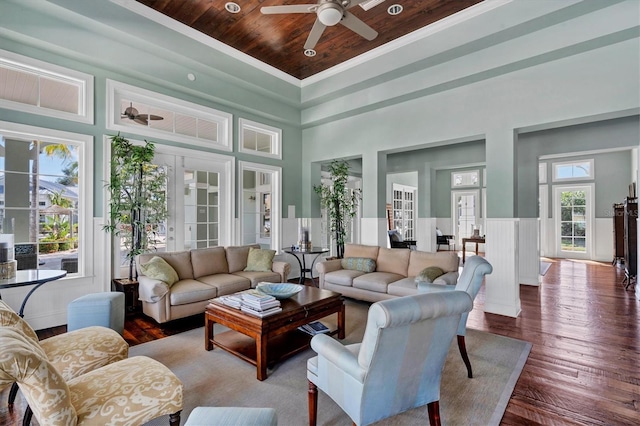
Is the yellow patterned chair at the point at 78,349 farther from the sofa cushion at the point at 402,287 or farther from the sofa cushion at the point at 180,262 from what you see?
the sofa cushion at the point at 402,287

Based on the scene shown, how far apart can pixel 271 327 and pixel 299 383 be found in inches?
19.0

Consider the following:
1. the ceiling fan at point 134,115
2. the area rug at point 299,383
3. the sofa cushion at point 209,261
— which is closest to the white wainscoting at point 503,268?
the area rug at point 299,383

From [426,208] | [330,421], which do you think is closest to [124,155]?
Answer: [330,421]

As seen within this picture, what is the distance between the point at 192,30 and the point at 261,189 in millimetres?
2933

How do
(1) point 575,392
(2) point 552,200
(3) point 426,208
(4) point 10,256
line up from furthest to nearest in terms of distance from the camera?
(2) point 552,200
(3) point 426,208
(4) point 10,256
(1) point 575,392

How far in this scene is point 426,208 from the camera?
822 cm

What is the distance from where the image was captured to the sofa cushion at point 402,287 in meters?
3.96

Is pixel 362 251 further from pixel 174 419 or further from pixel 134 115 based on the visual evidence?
pixel 134 115

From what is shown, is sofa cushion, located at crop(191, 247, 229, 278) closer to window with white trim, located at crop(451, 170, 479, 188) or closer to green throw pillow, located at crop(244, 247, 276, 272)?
green throw pillow, located at crop(244, 247, 276, 272)

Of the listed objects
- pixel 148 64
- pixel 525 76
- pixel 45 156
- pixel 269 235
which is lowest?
pixel 269 235

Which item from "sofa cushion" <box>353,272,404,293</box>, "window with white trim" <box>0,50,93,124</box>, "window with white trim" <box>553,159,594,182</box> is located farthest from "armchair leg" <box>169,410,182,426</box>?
"window with white trim" <box>553,159,594,182</box>

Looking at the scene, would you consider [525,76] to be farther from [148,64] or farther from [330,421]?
[148,64]

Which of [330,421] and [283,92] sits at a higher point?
[283,92]

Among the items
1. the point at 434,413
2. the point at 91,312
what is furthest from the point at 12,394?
the point at 434,413
